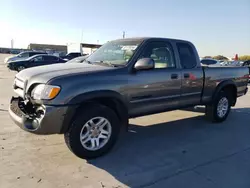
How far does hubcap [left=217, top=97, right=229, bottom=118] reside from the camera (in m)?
6.51

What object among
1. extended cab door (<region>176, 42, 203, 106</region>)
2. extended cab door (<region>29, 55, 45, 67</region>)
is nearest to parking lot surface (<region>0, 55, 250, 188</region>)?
extended cab door (<region>176, 42, 203, 106</region>)

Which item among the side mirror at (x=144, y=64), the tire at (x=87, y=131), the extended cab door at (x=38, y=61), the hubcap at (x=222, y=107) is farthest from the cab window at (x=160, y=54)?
the extended cab door at (x=38, y=61)

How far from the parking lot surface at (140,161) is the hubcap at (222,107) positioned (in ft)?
2.38

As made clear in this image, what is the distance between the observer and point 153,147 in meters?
4.65

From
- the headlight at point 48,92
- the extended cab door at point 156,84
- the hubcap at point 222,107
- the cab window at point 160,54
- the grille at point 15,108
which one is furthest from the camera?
the hubcap at point 222,107

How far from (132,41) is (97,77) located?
4.48 ft

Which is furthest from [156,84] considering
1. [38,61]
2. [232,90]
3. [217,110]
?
[38,61]

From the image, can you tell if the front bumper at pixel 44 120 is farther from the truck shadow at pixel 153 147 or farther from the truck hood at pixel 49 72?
the truck shadow at pixel 153 147

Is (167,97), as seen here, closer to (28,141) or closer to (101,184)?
(101,184)

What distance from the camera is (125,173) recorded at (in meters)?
3.59

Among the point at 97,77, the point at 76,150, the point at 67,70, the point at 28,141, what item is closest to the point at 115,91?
the point at 97,77

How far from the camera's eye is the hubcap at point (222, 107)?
6.51 meters

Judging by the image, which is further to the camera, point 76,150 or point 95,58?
point 95,58

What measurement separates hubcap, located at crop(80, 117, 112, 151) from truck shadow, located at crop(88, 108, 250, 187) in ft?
0.76
